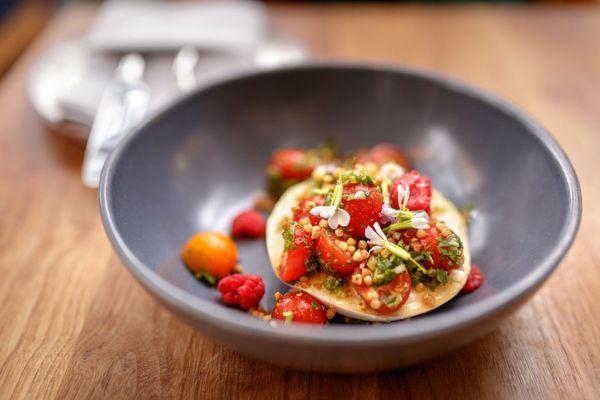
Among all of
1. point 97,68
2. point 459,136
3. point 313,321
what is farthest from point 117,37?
point 313,321

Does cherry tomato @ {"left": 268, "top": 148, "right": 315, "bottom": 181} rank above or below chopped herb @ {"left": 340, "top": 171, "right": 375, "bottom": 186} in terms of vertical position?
below

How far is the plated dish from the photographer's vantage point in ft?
3.15

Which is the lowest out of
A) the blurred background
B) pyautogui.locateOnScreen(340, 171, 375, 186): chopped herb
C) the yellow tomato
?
the blurred background

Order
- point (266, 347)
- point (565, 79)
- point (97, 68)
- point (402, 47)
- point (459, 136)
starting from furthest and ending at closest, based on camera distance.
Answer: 1. point (402, 47)
2. point (565, 79)
3. point (97, 68)
4. point (459, 136)
5. point (266, 347)

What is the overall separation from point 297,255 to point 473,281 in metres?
0.33

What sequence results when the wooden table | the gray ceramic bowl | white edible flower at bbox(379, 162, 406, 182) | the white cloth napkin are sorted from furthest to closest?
1. the white cloth napkin
2. white edible flower at bbox(379, 162, 406, 182)
3. the wooden table
4. the gray ceramic bowl

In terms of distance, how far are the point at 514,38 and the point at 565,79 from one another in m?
0.31

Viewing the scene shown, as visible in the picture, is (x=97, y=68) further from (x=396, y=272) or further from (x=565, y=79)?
(x=565, y=79)

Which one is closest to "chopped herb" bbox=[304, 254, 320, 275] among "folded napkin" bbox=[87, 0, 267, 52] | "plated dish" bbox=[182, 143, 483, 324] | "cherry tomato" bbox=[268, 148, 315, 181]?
"plated dish" bbox=[182, 143, 483, 324]

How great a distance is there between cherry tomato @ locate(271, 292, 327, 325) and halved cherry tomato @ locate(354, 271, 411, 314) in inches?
3.3

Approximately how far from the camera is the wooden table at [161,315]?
0.92 metres

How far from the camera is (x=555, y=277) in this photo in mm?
1143

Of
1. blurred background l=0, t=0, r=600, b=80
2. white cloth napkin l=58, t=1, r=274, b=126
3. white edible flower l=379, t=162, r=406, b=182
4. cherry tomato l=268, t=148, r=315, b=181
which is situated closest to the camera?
white edible flower l=379, t=162, r=406, b=182

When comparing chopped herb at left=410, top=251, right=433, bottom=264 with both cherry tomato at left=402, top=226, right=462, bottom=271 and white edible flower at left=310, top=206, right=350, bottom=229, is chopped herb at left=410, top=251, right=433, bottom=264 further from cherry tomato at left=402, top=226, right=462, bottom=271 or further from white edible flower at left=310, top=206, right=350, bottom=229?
white edible flower at left=310, top=206, right=350, bottom=229
